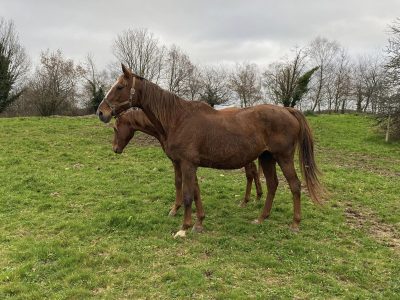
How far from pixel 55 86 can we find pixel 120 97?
3515 centimetres

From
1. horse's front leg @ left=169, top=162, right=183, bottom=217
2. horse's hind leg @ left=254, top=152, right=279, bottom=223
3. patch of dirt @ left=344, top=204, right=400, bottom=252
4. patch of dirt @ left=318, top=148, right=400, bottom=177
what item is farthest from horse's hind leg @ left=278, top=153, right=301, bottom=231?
patch of dirt @ left=318, top=148, right=400, bottom=177

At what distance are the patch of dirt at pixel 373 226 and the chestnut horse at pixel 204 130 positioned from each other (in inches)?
44.3

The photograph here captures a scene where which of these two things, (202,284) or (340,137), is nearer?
(202,284)

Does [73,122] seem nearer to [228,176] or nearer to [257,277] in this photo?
[228,176]

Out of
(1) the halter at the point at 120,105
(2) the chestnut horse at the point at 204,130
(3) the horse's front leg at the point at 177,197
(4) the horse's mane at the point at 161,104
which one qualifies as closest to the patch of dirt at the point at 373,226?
(2) the chestnut horse at the point at 204,130

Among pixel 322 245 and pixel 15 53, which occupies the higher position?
pixel 15 53

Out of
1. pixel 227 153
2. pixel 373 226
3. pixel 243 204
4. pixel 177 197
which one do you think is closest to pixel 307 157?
pixel 227 153

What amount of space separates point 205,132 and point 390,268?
340cm

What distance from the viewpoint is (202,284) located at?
Answer: 4574 millimetres

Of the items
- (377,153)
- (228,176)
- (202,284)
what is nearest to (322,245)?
(202,284)

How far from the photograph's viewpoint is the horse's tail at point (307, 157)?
22.0ft

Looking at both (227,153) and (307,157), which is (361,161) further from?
(227,153)

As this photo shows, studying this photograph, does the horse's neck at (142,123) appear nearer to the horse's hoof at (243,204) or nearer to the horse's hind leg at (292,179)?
the horse's hoof at (243,204)

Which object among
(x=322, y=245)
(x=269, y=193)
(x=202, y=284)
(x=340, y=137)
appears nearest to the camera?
(x=202, y=284)
